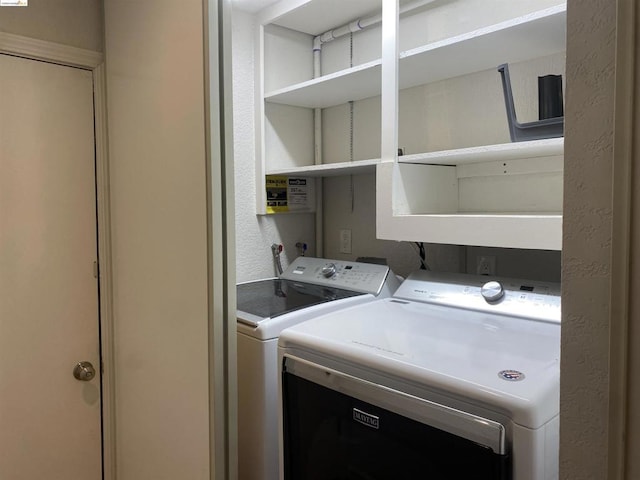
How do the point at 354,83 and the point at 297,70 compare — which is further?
the point at 297,70

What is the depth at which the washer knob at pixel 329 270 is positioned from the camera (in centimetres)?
208

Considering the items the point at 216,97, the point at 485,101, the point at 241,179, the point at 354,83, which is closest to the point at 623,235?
the point at 216,97

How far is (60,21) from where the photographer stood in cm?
179

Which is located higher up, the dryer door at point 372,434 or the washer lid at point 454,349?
the washer lid at point 454,349

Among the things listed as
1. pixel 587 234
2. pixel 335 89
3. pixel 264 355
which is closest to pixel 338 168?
pixel 335 89

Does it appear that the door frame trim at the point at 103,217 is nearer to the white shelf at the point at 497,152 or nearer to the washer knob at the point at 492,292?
the white shelf at the point at 497,152

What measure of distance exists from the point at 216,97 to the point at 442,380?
89 centimetres

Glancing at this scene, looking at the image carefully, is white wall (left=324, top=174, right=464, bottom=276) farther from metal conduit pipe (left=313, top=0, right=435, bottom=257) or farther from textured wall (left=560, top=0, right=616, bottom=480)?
textured wall (left=560, top=0, right=616, bottom=480)

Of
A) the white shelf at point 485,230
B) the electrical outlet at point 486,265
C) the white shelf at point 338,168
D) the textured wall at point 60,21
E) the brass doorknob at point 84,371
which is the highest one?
the textured wall at point 60,21

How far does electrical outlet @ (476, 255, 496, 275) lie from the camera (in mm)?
1848

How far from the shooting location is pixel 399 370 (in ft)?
3.61

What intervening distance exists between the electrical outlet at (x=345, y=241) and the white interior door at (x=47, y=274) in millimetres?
1120

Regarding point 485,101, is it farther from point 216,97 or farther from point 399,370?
point 399,370

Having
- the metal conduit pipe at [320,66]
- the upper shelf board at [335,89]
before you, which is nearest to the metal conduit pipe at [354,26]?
the metal conduit pipe at [320,66]
